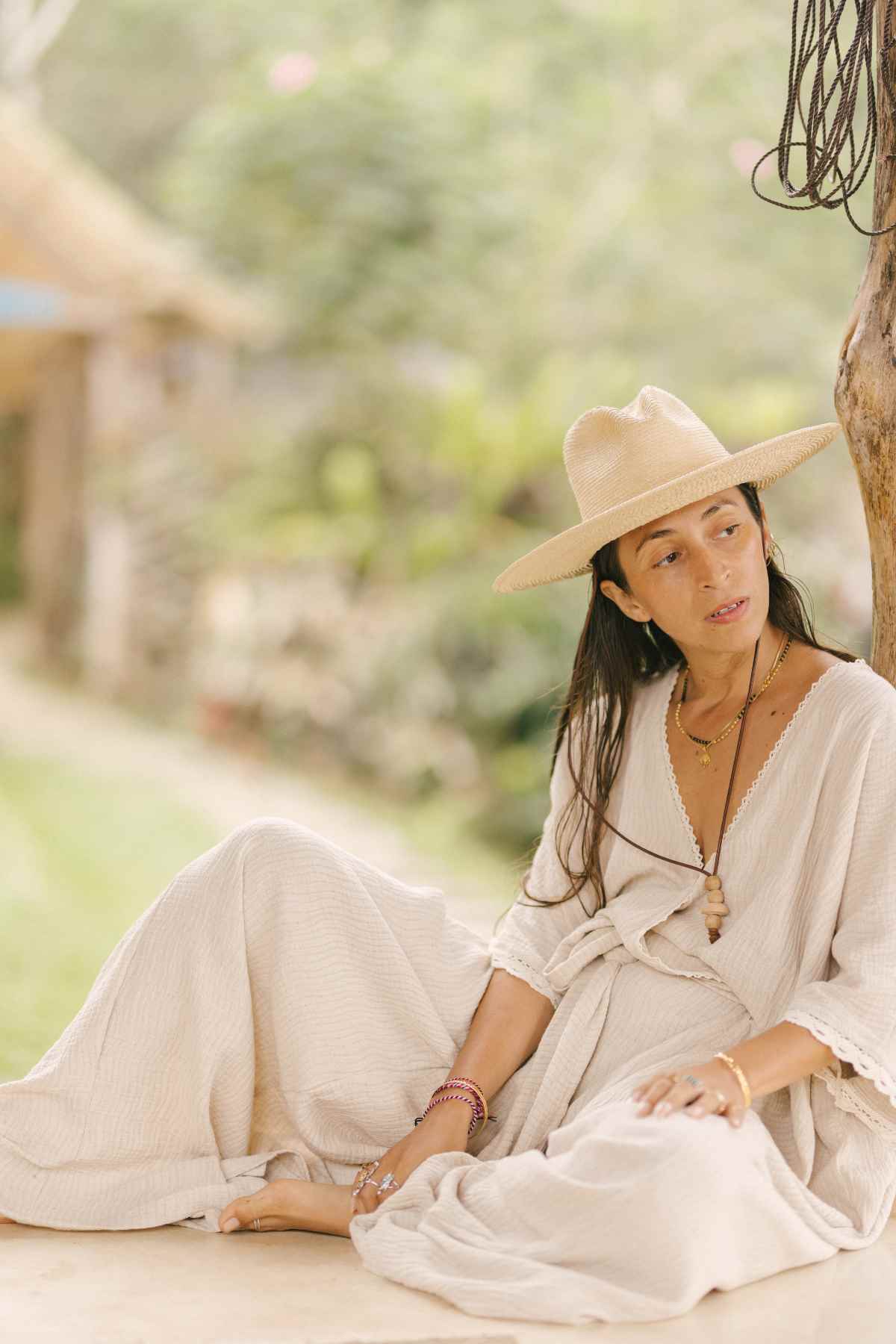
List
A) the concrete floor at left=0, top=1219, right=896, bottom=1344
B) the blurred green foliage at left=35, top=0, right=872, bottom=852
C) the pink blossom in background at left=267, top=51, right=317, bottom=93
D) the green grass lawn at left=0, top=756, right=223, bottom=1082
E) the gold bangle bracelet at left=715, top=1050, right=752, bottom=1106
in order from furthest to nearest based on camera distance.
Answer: the pink blossom in background at left=267, top=51, right=317, bottom=93
the blurred green foliage at left=35, top=0, right=872, bottom=852
the green grass lawn at left=0, top=756, right=223, bottom=1082
the gold bangle bracelet at left=715, top=1050, right=752, bottom=1106
the concrete floor at left=0, top=1219, right=896, bottom=1344

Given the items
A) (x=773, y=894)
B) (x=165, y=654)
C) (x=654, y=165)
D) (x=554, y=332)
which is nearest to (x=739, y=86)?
(x=654, y=165)

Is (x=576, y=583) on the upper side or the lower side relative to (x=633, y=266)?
lower

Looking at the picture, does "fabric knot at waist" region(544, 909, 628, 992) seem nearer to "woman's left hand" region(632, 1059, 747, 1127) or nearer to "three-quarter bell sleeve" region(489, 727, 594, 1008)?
"three-quarter bell sleeve" region(489, 727, 594, 1008)

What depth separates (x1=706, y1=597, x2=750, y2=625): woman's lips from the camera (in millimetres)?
2305

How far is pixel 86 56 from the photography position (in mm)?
13766

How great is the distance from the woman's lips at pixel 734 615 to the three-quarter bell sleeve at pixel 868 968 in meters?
0.27

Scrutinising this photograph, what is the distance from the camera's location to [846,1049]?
2.08 metres

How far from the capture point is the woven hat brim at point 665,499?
7.48 ft

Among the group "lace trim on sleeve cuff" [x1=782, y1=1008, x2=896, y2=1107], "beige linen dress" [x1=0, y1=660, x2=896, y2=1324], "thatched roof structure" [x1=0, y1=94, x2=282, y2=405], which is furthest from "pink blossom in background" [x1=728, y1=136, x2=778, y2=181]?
"lace trim on sleeve cuff" [x1=782, y1=1008, x2=896, y2=1107]

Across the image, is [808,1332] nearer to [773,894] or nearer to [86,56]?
[773,894]

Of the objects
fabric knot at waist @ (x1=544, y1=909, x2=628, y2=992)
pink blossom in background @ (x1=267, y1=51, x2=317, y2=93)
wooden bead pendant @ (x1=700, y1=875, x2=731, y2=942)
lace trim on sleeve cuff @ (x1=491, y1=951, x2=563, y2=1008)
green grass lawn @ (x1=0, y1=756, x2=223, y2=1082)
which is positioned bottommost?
green grass lawn @ (x1=0, y1=756, x2=223, y2=1082)

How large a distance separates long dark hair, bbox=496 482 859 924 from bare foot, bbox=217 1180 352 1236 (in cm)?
54

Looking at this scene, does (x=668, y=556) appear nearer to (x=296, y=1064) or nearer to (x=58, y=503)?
(x=296, y=1064)

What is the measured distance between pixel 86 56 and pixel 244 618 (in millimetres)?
7403
